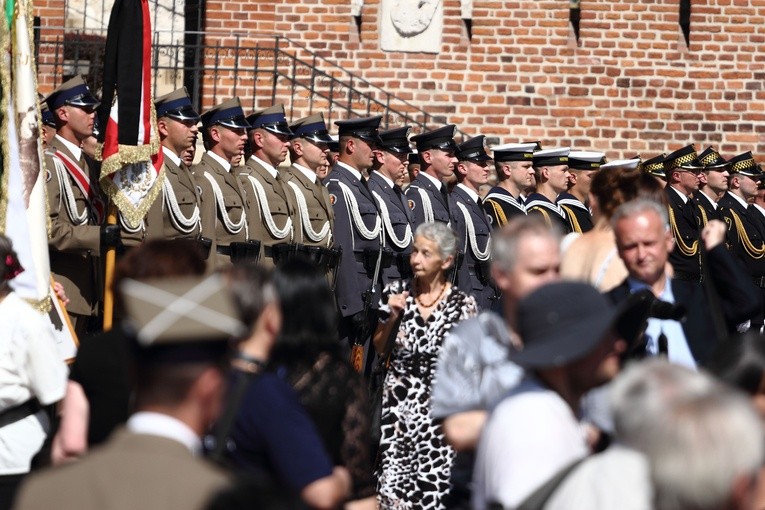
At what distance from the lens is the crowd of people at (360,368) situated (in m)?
2.81

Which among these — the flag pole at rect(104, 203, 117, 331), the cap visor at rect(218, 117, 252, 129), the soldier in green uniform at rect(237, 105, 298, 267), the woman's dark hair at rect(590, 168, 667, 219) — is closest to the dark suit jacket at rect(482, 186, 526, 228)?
the soldier in green uniform at rect(237, 105, 298, 267)

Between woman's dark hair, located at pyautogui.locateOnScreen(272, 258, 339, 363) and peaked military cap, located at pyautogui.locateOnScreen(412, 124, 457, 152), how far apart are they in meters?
8.06

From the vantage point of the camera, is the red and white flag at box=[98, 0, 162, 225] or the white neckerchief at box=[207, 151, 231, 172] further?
the white neckerchief at box=[207, 151, 231, 172]

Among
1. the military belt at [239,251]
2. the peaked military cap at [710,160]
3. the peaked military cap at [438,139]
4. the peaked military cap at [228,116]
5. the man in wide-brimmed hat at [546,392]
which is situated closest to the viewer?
the man in wide-brimmed hat at [546,392]

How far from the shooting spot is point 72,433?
14.2 feet

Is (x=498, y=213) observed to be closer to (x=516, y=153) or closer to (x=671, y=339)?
(x=516, y=153)

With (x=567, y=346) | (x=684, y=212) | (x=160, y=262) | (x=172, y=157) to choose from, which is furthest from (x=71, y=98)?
(x=684, y=212)

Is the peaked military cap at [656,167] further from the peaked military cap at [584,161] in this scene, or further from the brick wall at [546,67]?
the brick wall at [546,67]

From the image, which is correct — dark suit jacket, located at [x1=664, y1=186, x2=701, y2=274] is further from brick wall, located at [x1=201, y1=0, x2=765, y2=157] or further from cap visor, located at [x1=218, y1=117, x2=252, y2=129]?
cap visor, located at [x1=218, y1=117, x2=252, y2=129]

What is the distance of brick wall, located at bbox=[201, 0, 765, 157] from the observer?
51.0ft

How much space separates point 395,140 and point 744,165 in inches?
183

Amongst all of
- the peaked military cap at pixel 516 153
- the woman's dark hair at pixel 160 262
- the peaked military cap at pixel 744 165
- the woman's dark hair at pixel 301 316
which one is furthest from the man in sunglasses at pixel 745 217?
the woman's dark hair at pixel 160 262

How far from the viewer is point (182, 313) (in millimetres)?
2889

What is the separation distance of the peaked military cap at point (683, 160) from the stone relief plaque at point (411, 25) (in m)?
2.87
